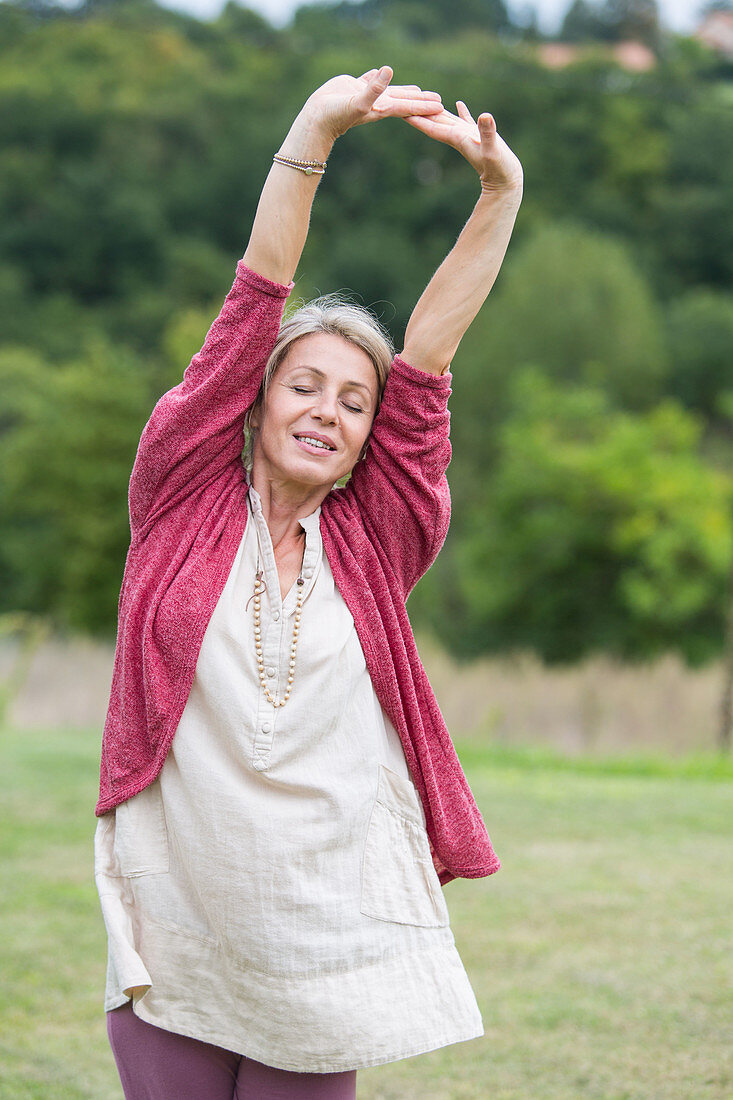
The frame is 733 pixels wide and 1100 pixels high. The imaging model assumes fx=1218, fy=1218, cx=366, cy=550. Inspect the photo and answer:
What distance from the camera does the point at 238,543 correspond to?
1.85 metres

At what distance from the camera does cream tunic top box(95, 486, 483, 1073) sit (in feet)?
5.69

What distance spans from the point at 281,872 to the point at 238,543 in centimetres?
49

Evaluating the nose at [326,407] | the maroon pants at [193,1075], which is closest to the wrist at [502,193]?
the nose at [326,407]

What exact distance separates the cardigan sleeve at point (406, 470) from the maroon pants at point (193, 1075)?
2.45 feet

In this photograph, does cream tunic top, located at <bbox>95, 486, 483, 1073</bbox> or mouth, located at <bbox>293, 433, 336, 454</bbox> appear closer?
cream tunic top, located at <bbox>95, 486, 483, 1073</bbox>

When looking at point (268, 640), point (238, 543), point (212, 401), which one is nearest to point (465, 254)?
point (212, 401)

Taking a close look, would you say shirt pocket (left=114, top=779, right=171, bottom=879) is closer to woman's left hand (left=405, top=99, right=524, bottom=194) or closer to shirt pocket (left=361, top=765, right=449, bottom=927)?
shirt pocket (left=361, top=765, right=449, bottom=927)

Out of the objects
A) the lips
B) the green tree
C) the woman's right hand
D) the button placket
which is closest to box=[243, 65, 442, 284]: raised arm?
the woman's right hand

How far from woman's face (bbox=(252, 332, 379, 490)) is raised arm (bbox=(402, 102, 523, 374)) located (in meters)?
0.10

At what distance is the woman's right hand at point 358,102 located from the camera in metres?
1.73

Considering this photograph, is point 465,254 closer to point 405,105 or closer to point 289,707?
→ point 405,105

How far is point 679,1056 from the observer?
3260mm

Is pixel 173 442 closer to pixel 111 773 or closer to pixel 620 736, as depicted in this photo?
pixel 111 773

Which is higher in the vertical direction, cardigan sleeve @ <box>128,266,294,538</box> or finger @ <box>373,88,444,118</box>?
finger @ <box>373,88,444,118</box>
